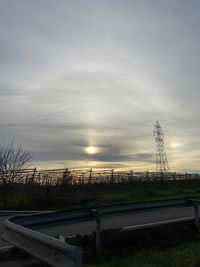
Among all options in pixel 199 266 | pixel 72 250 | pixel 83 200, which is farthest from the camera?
pixel 83 200

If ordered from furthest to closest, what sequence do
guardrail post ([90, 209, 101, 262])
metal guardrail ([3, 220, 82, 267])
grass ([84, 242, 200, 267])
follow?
guardrail post ([90, 209, 101, 262]) → grass ([84, 242, 200, 267]) → metal guardrail ([3, 220, 82, 267])

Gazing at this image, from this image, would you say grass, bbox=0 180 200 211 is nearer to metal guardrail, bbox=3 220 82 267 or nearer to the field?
the field

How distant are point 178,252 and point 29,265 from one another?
117 inches

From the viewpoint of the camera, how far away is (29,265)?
4852 millimetres

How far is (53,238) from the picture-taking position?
2.62m

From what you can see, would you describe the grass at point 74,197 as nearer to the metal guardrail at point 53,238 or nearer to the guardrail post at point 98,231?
the metal guardrail at point 53,238

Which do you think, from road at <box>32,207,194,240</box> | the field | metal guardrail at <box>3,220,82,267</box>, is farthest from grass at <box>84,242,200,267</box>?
the field

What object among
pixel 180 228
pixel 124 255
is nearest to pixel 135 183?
pixel 180 228

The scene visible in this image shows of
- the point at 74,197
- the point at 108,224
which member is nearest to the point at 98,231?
the point at 108,224

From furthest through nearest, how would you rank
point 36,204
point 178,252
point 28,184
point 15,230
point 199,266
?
point 28,184, point 36,204, point 178,252, point 199,266, point 15,230

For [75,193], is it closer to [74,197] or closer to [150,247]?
[74,197]

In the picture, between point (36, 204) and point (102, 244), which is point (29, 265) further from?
point (36, 204)

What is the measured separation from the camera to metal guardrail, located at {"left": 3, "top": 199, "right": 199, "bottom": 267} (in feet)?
7.65

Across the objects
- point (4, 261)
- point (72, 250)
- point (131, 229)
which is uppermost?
point (72, 250)
